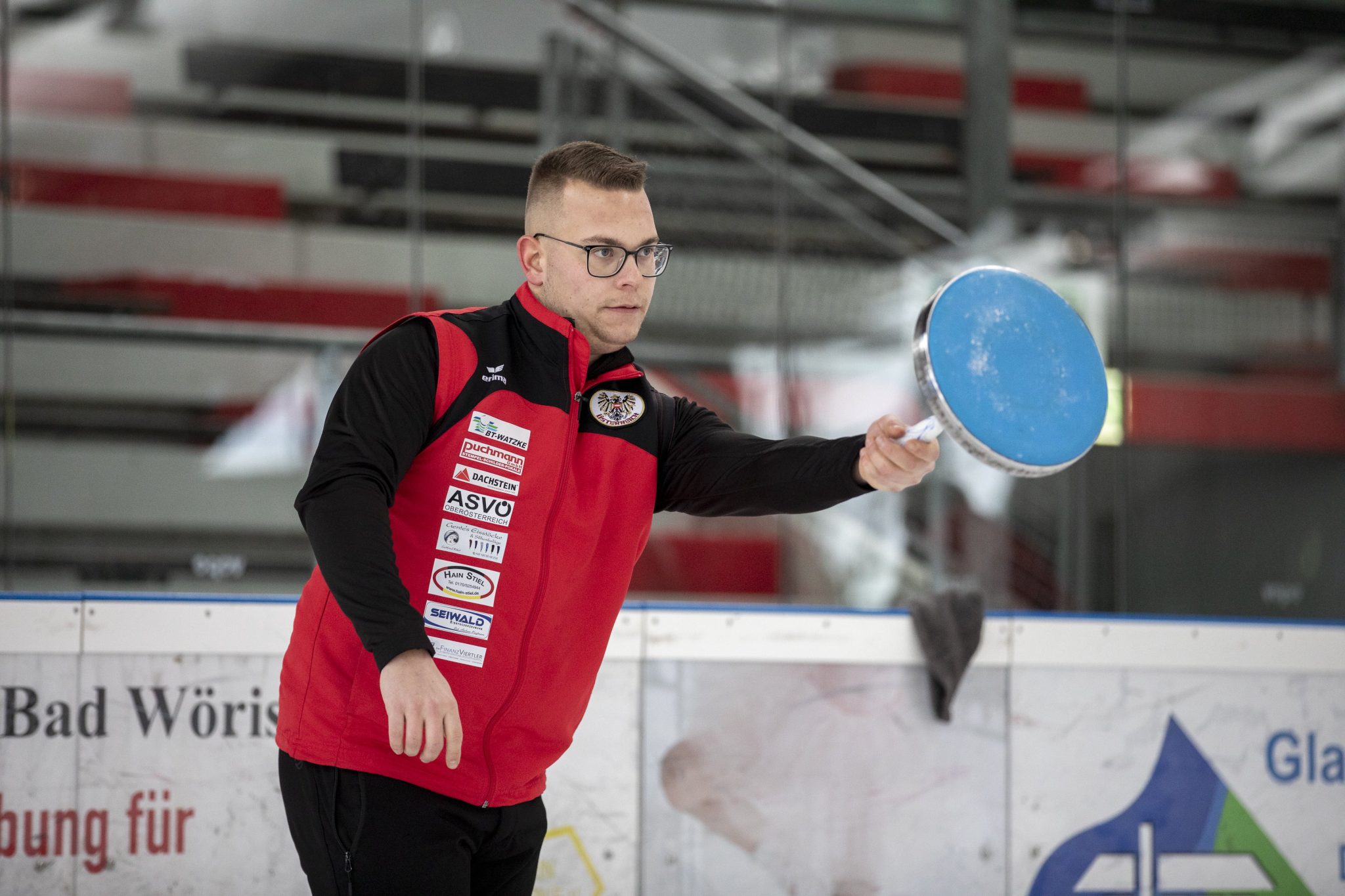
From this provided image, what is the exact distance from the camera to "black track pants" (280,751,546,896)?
1306 millimetres

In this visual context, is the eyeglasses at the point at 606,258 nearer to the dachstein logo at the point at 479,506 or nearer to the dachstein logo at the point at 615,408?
the dachstein logo at the point at 615,408

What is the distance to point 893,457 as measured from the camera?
1368 millimetres

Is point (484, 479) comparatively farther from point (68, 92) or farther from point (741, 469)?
point (68, 92)

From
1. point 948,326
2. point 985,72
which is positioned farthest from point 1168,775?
point 985,72

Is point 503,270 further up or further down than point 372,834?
further up

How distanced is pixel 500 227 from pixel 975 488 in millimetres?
2081

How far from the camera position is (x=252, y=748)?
243 centimetres

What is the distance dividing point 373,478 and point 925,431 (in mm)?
564

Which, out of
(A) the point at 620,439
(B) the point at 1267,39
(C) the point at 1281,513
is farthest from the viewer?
(B) the point at 1267,39

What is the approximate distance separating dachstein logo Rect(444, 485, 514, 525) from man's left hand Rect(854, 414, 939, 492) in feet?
1.28

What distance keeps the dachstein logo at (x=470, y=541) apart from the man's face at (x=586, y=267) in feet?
0.86

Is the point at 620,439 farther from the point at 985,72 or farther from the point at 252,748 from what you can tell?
the point at 985,72

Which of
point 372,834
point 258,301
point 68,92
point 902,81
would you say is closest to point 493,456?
point 372,834

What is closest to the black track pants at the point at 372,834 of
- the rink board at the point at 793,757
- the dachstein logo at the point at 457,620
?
the dachstein logo at the point at 457,620
